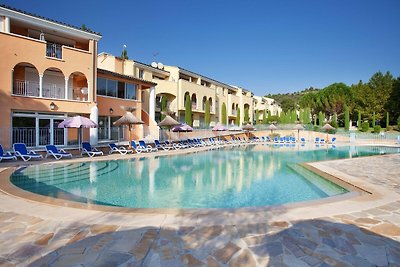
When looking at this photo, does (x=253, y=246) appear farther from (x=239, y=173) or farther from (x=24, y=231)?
(x=239, y=173)

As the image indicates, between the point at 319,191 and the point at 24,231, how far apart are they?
25.7ft

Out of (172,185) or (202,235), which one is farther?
(172,185)

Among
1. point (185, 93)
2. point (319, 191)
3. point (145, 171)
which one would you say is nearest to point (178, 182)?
point (145, 171)

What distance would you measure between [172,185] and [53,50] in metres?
13.9

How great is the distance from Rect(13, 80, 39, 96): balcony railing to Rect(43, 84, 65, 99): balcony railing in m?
0.53

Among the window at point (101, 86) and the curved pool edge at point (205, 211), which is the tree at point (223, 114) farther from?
the curved pool edge at point (205, 211)

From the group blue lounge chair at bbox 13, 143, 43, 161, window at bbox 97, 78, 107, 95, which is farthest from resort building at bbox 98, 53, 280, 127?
blue lounge chair at bbox 13, 143, 43, 161

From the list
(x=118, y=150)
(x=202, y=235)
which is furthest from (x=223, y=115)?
(x=202, y=235)

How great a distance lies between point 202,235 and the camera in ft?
12.7

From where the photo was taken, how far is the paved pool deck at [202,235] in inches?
127

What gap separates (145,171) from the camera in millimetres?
11734

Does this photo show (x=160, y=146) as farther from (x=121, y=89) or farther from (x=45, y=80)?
(x=45, y=80)

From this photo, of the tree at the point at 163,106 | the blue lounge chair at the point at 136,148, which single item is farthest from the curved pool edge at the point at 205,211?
the tree at the point at 163,106

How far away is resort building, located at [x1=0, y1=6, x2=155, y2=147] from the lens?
14.9 metres
